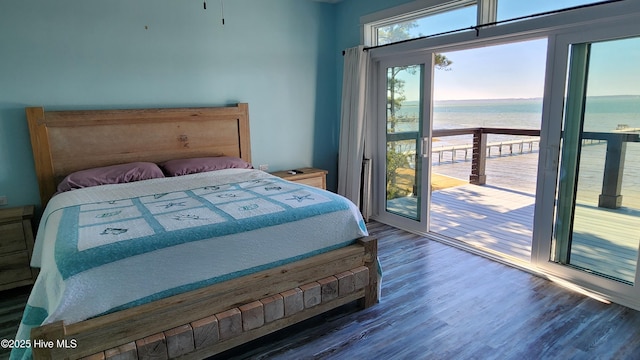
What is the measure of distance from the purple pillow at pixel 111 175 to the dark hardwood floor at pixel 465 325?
1001 mm

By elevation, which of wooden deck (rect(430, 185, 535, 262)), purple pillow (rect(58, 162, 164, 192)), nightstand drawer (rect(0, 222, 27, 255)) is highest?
purple pillow (rect(58, 162, 164, 192))

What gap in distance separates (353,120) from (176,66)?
2077 millimetres

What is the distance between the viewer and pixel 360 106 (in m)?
4.38

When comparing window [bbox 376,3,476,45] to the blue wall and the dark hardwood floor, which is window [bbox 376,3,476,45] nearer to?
the blue wall

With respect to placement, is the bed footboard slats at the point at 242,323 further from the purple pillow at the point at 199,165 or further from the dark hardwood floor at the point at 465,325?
the purple pillow at the point at 199,165

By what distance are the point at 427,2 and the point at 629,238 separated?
2.60 meters

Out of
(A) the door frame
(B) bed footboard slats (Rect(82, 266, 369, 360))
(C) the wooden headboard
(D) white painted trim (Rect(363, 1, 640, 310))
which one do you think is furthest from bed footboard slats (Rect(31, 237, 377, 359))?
(C) the wooden headboard

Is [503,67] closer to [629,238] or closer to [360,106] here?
[360,106]

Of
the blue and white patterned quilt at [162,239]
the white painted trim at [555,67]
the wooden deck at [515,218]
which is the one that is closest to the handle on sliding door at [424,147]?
the wooden deck at [515,218]

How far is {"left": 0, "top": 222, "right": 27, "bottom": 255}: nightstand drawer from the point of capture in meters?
2.87

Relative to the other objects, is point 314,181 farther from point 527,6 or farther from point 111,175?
point 527,6

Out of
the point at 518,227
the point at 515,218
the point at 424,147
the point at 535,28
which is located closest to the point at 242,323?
the point at 424,147

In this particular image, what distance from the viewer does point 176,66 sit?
3785mm

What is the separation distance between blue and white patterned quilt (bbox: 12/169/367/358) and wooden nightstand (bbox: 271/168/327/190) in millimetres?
1193
